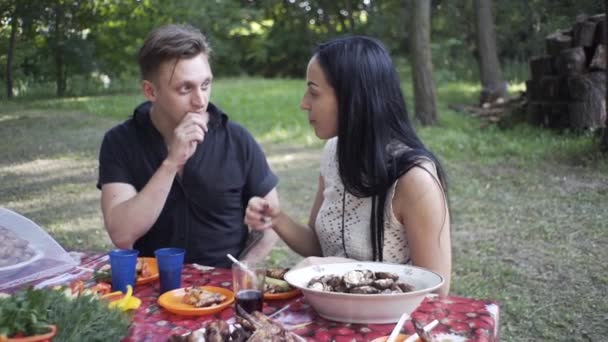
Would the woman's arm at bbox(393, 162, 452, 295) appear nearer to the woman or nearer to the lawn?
the woman

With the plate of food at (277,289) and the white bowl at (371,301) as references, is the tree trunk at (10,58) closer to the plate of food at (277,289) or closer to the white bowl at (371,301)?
the plate of food at (277,289)

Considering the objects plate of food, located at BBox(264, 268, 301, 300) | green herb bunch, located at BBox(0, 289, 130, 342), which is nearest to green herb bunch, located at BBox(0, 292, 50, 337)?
green herb bunch, located at BBox(0, 289, 130, 342)

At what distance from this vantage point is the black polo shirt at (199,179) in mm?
2373

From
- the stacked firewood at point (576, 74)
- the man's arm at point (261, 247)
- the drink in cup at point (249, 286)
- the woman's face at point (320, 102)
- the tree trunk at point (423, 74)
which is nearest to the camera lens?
the drink in cup at point (249, 286)

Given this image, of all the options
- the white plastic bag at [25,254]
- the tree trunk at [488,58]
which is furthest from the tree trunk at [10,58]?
the tree trunk at [488,58]

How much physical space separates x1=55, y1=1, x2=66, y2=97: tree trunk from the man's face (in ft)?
4.41

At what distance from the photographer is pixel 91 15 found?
375 cm

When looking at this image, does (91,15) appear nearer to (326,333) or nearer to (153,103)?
(153,103)

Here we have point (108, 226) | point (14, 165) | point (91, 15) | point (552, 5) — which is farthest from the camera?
point (552, 5)

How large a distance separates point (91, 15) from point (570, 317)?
3.02 m

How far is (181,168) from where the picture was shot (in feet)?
7.84

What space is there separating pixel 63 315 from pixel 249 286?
0.44m

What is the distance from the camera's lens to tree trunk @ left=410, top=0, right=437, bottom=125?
8.68 metres

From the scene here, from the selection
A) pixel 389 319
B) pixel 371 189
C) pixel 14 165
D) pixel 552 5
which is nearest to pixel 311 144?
pixel 552 5
